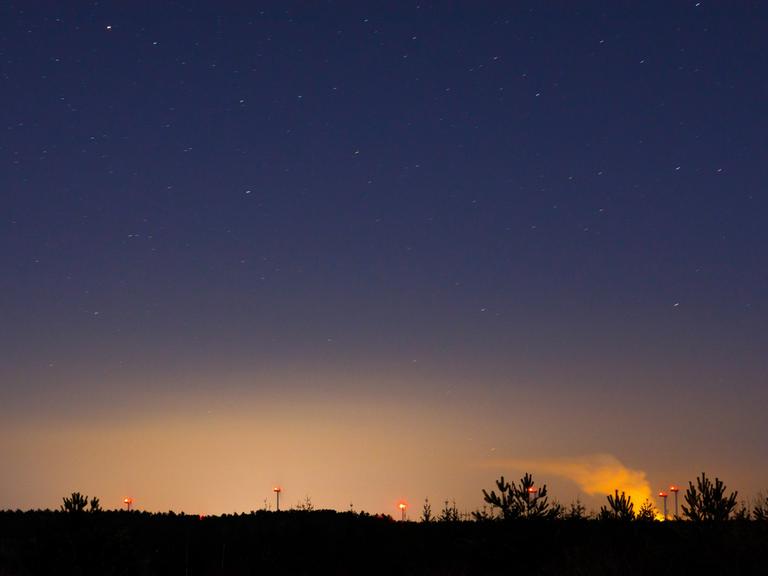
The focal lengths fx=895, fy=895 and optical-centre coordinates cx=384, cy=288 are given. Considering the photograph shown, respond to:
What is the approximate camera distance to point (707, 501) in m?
17.7

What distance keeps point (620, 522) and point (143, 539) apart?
63.3 ft

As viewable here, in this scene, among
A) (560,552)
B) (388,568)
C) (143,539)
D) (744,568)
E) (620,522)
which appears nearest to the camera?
(744,568)

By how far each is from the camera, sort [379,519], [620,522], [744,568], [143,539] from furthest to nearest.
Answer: [379,519]
[143,539]
[620,522]
[744,568]

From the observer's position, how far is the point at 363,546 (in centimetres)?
3325

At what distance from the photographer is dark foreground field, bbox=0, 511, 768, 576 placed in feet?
48.5

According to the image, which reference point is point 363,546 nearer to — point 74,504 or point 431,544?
point 431,544

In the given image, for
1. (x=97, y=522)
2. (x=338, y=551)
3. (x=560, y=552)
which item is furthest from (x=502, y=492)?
(x=338, y=551)

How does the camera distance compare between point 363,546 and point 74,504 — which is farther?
point 363,546

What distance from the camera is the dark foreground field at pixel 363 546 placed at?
14.8m

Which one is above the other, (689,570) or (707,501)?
(707,501)

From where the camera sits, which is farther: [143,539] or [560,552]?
[143,539]

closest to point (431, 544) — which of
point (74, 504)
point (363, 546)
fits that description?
point (363, 546)

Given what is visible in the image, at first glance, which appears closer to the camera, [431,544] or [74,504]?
[74,504]

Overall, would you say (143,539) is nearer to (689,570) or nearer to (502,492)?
(502,492)
